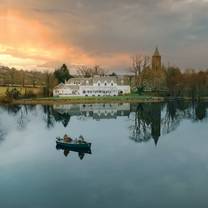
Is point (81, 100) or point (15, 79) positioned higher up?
point (15, 79)

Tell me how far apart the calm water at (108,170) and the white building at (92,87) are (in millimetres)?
52148

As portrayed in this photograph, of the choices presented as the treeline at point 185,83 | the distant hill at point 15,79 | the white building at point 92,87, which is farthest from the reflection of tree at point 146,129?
the distant hill at point 15,79

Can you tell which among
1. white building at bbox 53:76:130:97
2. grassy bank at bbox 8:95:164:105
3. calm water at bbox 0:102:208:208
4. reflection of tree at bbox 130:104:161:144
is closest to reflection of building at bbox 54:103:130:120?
reflection of tree at bbox 130:104:161:144

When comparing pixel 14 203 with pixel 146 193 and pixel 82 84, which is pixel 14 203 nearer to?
pixel 146 193

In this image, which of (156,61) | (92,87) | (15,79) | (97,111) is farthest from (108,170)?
(156,61)

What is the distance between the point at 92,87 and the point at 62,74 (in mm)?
9043

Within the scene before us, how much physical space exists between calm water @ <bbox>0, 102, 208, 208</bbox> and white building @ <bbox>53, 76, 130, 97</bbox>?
52148 millimetres

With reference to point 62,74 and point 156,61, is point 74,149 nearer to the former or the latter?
point 62,74

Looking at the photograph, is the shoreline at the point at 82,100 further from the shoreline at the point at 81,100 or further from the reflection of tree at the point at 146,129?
the reflection of tree at the point at 146,129

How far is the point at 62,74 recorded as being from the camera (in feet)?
317

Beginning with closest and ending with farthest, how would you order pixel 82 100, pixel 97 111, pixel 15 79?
1. pixel 97 111
2. pixel 82 100
3. pixel 15 79

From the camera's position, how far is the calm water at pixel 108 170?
17141 millimetres

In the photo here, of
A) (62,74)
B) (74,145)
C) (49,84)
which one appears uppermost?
(62,74)

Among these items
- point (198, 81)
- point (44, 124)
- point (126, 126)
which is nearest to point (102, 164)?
point (126, 126)
